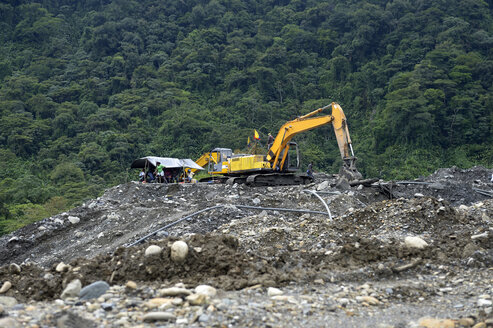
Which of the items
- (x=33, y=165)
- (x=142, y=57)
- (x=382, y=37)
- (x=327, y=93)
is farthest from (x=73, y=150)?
(x=382, y=37)

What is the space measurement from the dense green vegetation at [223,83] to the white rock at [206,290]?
1753 cm

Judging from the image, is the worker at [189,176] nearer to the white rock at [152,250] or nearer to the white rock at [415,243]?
the white rock at [415,243]

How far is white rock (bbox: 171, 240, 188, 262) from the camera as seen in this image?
5.02 metres

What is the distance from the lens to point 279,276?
493 centimetres

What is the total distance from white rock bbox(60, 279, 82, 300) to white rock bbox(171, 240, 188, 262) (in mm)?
952

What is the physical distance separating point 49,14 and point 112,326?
223ft

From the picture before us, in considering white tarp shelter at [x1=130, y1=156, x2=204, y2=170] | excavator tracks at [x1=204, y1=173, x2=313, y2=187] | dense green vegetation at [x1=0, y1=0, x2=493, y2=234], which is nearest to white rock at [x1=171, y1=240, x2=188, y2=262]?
excavator tracks at [x1=204, y1=173, x2=313, y2=187]

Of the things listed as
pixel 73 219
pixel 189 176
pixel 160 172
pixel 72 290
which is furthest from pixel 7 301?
pixel 189 176

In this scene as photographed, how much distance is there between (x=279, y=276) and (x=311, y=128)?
10.8 metres

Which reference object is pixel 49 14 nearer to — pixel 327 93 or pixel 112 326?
pixel 327 93

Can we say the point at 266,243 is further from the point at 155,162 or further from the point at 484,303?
the point at 155,162

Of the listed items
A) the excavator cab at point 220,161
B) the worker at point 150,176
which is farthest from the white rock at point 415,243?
the worker at point 150,176

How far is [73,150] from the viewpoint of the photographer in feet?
131

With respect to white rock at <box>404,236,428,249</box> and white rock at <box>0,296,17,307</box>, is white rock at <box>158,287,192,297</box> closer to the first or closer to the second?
white rock at <box>0,296,17,307</box>
